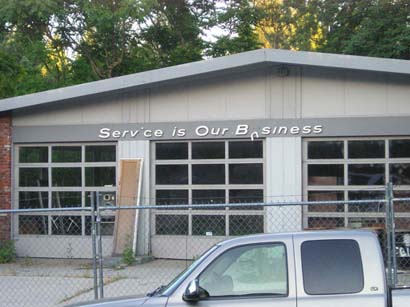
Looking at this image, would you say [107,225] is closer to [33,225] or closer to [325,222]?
[33,225]

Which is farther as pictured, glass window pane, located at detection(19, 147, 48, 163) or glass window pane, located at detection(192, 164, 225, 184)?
glass window pane, located at detection(19, 147, 48, 163)

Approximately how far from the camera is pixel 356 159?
47.2ft

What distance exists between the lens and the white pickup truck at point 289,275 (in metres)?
5.39

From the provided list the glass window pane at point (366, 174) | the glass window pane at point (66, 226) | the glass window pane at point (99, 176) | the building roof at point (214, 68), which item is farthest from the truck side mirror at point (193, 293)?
the glass window pane at point (66, 226)

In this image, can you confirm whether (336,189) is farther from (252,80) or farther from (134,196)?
(134,196)

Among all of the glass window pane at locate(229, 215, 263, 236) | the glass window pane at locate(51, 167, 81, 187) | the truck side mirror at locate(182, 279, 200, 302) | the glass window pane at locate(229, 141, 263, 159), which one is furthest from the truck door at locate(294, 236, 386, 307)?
the glass window pane at locate(51, 167, 81, 187)

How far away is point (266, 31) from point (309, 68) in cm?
2514

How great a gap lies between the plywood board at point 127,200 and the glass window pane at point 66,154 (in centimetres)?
125

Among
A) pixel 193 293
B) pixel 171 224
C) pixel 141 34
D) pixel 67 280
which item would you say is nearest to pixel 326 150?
pixel 171 224

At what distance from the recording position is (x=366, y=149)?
1438cm

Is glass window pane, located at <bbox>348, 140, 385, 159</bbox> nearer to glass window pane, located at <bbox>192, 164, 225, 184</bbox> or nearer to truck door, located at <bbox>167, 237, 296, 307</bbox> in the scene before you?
glass window pane, located at <bbox>192, 164, 225, 184</bbox>

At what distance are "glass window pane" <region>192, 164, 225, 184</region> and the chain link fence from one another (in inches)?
25.4

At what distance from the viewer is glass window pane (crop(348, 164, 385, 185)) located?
1427 centimetres

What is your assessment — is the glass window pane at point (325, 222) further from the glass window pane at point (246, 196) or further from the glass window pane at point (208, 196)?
the glass window pane at point (208, 196)
